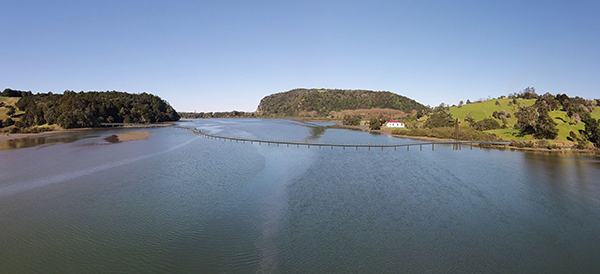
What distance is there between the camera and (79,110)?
101m

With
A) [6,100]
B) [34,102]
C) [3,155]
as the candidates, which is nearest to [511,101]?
[3,155]

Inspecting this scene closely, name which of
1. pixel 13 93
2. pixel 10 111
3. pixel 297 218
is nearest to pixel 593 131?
pixel 297 218

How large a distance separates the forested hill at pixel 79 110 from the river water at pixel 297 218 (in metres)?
73.3

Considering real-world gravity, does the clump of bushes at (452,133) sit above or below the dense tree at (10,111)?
below

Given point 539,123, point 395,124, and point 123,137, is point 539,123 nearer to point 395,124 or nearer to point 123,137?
point 395,124

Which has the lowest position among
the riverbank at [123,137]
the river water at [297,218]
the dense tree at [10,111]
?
the river water at [297,218]

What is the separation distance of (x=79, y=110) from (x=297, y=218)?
108 metres

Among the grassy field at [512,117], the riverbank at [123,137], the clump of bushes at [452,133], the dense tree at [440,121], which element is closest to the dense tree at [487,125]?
the grassy field at [512,117]

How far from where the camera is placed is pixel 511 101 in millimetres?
103062

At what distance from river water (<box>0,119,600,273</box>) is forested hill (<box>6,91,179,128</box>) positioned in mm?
73309

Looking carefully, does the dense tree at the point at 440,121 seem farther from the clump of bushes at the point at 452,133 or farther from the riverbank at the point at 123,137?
the riverbank at the point at 123,137

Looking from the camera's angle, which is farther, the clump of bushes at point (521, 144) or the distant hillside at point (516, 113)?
the distant hillside at point (516, 113)

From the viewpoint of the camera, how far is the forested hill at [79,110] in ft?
323

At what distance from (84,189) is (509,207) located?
33.5m
